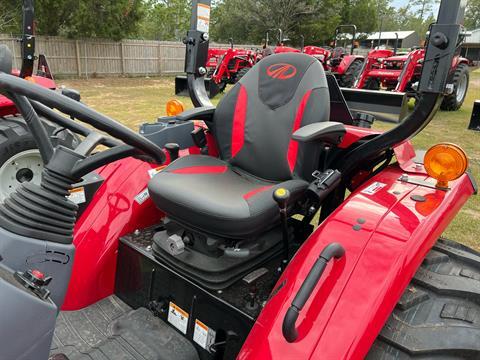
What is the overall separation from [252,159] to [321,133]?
603 mm

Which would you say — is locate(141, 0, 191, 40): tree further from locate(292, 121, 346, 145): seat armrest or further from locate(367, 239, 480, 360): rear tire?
locate(367, 239, 480, 360): rear tire

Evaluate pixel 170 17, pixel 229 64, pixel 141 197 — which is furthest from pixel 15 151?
pixel 170 17

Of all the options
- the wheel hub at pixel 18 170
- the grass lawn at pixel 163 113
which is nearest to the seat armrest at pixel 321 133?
the grass lawn at pixel 163 113

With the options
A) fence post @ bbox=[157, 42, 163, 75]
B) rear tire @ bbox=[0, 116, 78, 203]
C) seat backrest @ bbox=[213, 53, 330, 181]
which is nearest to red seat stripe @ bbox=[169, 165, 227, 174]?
seat backrest @ bbox=[213, 53, 330, 181]

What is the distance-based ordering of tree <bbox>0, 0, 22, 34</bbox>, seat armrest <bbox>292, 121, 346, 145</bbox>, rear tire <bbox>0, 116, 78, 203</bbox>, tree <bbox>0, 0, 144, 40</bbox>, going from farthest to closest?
1. tree <bbox>0, 0, 144, 40</bbox>
2. tree <bbox>0, 0, 22, 34</bbox>
3. rear tire <bbox>0, 116, 78, 203</bbox>
4. seat armrest <bbox>292, 121, 346, 145</bbox>

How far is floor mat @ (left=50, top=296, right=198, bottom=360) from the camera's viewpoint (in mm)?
1459

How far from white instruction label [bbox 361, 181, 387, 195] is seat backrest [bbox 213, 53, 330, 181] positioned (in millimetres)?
302

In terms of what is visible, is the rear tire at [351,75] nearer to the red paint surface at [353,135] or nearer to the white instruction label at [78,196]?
the red paint surface at [353,135]

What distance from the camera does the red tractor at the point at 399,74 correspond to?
786cm

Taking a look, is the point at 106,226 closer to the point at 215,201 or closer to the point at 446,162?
the point at 215,201

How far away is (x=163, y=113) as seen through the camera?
25.3 feet

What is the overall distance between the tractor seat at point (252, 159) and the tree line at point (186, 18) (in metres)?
13.9

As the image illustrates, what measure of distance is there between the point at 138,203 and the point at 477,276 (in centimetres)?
140

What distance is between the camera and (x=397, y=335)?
1089 millimetres
